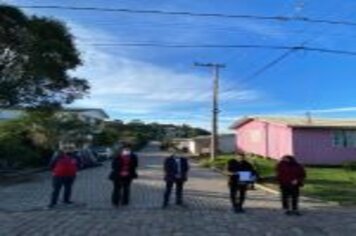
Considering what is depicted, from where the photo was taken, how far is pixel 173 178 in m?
21.1

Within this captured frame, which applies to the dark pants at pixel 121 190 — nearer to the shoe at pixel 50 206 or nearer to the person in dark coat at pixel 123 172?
the person in dark coat at pixel 123 172

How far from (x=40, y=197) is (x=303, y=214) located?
9.00 m

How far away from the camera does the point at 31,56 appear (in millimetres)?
38125

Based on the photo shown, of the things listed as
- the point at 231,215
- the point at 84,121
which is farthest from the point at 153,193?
the point at 84,121

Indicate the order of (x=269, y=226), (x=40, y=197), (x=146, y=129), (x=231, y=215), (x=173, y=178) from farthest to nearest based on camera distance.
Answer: (x=146, y=129) → (x=40, y=197) → (x=173, y=178) → (x=231, y=215) → (x=269, y=226)

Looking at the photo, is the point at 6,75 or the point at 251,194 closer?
the point at 251,194

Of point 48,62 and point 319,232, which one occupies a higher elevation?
point 48,62

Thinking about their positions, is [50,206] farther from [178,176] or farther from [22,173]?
[22,173]

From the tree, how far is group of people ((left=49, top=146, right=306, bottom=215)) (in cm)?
1763

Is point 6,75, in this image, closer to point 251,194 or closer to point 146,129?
point 251,194

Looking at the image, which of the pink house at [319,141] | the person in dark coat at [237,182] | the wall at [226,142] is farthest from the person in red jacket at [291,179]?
the wall at [226,142]

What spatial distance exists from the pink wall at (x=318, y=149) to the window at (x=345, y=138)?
1.32 ft

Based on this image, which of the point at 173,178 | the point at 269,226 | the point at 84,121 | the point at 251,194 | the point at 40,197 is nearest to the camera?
the point at 269,226

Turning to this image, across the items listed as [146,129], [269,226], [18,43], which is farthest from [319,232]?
[146,129]
